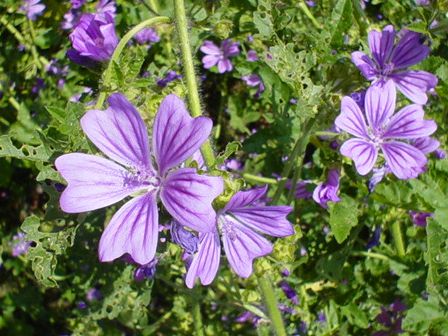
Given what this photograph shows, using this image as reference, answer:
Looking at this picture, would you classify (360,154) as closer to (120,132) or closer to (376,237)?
(376,237)

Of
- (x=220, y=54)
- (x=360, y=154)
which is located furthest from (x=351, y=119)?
(x=220, y=54)

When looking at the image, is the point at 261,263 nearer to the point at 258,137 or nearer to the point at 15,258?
the point at 258,137

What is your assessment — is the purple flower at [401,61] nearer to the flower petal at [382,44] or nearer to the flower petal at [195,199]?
the flower petal at [382,44]

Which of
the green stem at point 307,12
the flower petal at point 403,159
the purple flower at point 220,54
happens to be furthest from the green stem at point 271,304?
the purple flower at point 220,54

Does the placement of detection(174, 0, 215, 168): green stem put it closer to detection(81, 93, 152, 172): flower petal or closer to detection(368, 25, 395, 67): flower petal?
detection(81, 93, 152, 172): flower petal

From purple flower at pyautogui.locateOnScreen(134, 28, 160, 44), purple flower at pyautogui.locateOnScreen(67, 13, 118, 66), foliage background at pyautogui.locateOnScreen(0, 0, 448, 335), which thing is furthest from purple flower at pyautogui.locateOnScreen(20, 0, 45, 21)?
purple flower at pyautogui.locateOnScreen(67, 13, 118, 66)

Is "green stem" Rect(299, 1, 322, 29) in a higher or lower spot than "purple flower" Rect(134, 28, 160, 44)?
higher
